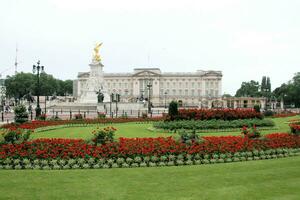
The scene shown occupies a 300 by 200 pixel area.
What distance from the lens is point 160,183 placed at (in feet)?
32.6

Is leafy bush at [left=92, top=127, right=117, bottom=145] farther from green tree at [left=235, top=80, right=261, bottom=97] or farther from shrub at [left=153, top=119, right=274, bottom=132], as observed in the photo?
green tree at [left=235, top=80, right=261, bottom=97]

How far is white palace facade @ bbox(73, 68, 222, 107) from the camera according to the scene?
146m

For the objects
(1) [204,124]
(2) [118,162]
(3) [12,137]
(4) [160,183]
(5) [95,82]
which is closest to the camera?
(4) [160,183]

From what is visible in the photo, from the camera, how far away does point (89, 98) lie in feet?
259

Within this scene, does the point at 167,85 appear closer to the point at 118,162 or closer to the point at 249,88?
the point at 249,88

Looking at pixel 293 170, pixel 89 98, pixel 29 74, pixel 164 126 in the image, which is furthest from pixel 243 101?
pixel 293 170

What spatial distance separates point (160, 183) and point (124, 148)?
12.3ft

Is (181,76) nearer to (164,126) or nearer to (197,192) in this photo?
(164,126)

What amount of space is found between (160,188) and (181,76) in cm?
14208

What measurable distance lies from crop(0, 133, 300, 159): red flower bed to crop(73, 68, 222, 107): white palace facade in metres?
129

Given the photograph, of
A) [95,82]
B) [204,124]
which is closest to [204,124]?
[204,124]

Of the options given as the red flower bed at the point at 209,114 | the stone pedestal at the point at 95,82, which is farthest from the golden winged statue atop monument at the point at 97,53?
the red flower bed at the point at 209,114

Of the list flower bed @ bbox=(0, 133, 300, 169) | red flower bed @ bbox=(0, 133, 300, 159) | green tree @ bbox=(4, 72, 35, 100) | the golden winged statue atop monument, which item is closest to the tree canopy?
green tree @ bbox=(4, 72, 35, 100)

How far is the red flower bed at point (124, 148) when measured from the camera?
43.3ft
